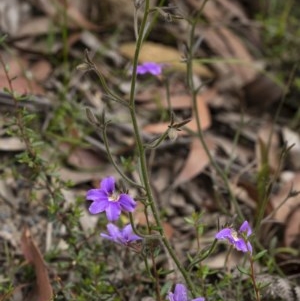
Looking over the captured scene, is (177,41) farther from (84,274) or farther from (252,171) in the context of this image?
(84,274)

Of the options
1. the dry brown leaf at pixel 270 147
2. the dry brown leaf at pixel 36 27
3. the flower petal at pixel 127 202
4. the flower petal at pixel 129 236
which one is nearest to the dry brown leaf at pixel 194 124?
the dry brown leaf at pixel 270 147

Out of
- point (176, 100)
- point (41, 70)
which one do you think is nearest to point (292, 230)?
point (176, 100)

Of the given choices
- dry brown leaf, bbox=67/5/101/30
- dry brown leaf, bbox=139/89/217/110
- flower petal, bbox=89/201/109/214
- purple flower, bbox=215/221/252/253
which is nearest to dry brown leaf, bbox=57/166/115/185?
dry brown leaf, bbox=139/89/217/110

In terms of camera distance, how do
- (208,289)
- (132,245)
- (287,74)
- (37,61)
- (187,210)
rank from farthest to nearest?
(287,74) → (37,61) → (187,210) → (208,289) → (132,245)

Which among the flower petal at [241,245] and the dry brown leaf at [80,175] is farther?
the dry brown leaf at [80,175]

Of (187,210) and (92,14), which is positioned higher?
(92,14)

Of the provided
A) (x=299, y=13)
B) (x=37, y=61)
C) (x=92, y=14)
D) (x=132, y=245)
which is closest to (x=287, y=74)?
(x=299, y=13)

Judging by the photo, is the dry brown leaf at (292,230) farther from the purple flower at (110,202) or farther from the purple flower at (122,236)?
the purple flower at (110,202)
